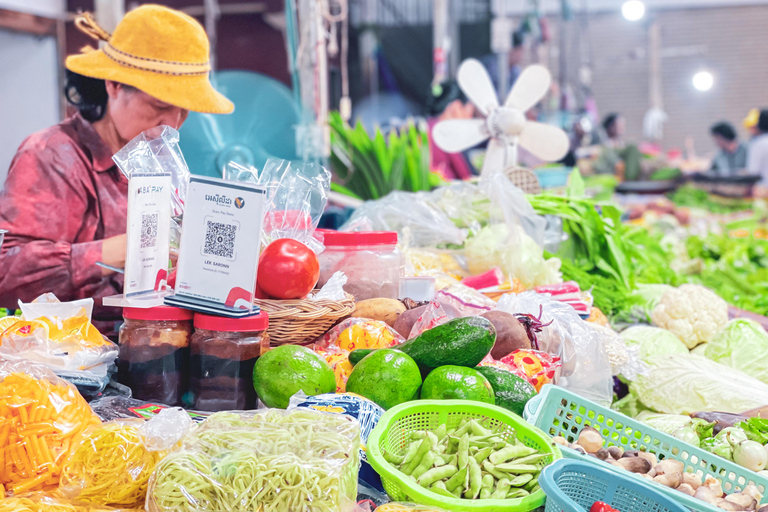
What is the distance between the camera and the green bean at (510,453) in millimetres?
1394

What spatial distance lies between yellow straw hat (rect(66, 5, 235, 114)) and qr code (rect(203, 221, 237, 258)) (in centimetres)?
103

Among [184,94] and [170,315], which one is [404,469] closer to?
[170,315]

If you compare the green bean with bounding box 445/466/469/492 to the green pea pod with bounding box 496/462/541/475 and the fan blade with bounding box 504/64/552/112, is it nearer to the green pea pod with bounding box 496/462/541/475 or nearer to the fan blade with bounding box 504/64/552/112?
the green pea pod with bounding box 496/462/541/475

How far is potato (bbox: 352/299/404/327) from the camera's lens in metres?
2.13

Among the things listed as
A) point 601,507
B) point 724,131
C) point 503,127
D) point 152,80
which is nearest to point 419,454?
point 601,507

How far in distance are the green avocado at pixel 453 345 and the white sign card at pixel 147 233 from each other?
58 centimetres

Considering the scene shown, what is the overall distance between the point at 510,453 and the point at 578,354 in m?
0.77

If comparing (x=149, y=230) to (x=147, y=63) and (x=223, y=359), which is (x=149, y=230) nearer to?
(x=223, y=359)

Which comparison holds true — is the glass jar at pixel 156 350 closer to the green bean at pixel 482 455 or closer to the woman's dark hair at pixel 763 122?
the green bean at pixel 482 455

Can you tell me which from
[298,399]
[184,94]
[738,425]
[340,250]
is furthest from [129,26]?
[738,425]

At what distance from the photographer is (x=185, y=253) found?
5.39 feet

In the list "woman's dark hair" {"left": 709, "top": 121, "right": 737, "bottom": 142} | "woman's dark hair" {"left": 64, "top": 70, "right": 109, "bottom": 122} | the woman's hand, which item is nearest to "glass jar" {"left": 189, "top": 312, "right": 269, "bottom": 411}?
the woman's hand

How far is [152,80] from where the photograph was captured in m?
2.43

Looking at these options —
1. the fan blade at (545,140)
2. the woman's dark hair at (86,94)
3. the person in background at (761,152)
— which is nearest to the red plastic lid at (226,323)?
the woman's dark hair at (86,94)
